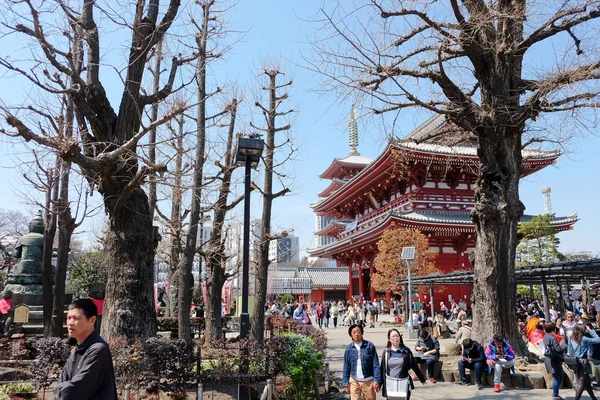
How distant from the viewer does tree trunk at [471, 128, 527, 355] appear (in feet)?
32.2

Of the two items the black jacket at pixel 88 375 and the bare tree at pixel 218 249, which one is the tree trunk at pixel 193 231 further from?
the black jacket at pixel 88 375

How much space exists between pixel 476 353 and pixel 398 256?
54.9 feet

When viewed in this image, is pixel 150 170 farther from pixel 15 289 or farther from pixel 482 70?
pixel 15 289

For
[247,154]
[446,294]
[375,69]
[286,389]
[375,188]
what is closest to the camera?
[286,389]

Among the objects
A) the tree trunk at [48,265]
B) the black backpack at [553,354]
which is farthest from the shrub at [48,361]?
the black backpack at [553,354]

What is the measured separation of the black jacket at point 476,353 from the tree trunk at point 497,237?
690 millimetres

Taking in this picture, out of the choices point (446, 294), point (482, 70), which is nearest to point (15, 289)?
point (482, 70)

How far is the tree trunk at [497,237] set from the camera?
980cm

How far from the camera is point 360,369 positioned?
5.68 meters

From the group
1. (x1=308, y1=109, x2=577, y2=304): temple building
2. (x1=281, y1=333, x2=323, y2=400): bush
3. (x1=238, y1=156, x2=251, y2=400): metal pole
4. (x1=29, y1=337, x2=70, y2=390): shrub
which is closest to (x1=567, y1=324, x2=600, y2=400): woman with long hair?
(x1=281, y1=333, x2=323, y2=400): bush

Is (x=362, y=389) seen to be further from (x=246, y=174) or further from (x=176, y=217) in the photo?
(x=176, y=217)

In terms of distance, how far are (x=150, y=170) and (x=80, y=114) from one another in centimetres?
169

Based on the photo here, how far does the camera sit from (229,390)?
277 inches

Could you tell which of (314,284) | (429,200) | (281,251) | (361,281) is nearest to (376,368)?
(429,200)
